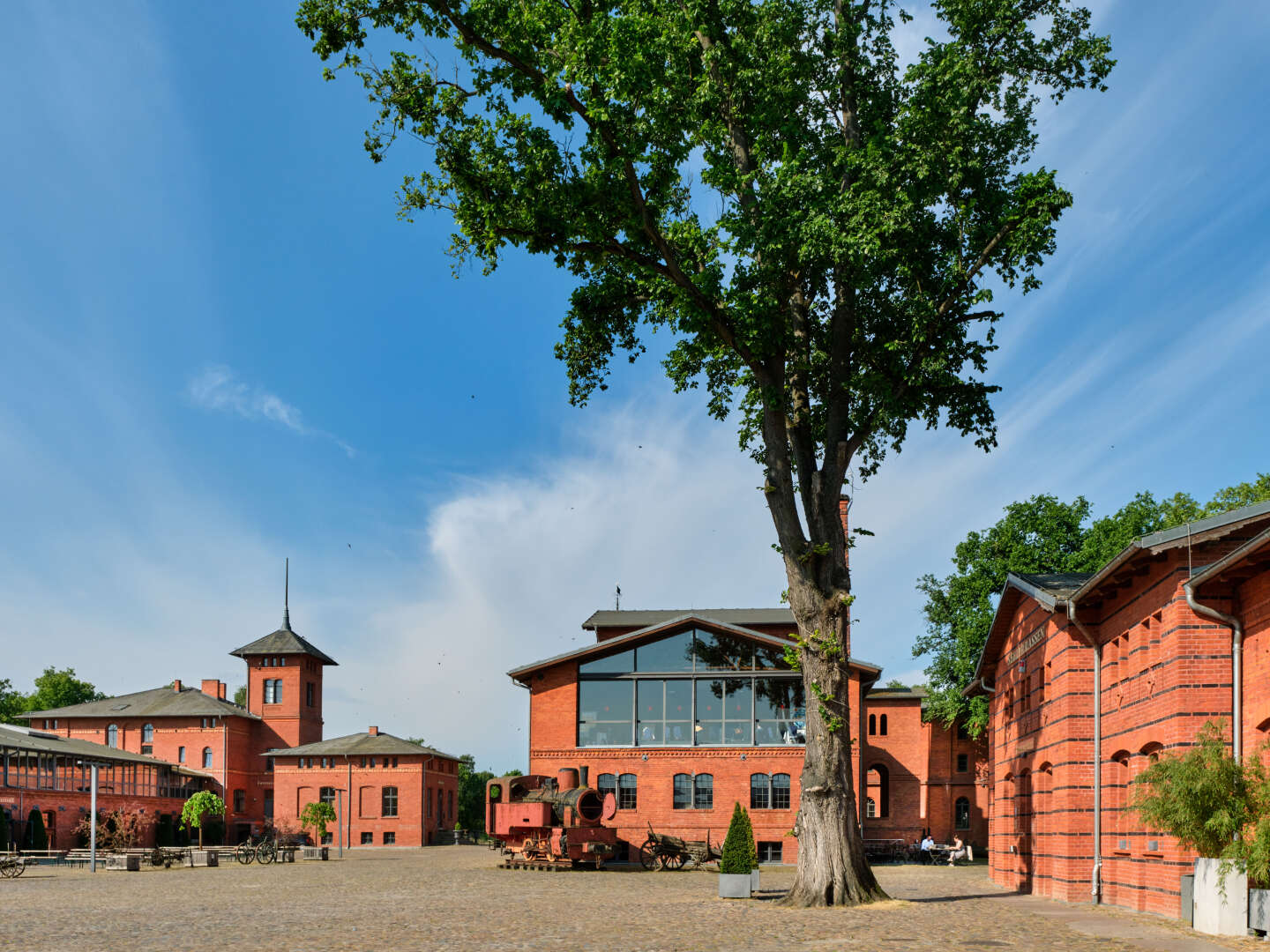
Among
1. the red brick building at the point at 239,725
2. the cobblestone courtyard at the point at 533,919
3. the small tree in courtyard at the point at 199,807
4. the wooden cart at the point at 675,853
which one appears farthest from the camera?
the red brick building at the point at 239,725

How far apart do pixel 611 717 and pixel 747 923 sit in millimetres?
24304

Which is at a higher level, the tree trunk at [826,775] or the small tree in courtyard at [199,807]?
the tree trunk at [826,775]

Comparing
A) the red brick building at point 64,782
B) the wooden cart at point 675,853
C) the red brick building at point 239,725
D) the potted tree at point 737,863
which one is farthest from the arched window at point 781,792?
the red brick building at point 239,725

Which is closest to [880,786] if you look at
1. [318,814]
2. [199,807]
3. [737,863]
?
[318,814]

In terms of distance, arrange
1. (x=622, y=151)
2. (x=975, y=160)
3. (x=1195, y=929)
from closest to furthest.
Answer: (x=1195, y=929) < (x=622, y=151) < (x=975, y=160)

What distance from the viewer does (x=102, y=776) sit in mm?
55000

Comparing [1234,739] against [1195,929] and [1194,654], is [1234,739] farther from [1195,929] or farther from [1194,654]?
[1195,929]

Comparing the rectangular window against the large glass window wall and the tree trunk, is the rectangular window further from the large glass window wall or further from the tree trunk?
the tree trunk

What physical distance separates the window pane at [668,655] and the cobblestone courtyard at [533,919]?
36.8ft

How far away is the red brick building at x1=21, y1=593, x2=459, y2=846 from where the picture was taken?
66938 mm

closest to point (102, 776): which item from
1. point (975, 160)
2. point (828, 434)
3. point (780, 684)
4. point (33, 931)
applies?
point (780, 684)

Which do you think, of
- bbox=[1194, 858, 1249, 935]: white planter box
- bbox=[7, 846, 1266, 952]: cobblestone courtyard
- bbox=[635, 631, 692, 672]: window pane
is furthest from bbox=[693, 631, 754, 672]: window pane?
bbox=[1194, 858, 1249, 935]: white planter box

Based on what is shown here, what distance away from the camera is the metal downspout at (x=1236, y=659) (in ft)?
50.5

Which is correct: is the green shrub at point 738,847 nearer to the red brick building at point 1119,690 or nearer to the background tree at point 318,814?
the red brick building at point 1119,690
